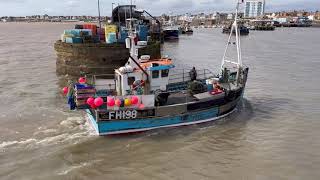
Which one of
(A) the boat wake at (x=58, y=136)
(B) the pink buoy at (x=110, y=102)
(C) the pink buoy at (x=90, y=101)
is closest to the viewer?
(A) the boat wake at (x=58, y=136)

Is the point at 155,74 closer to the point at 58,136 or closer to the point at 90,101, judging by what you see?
the point at 90,101

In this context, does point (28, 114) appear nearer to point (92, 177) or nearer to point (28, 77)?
point (92, 177)

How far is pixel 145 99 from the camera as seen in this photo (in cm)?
1487

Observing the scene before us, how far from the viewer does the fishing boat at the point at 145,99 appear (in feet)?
47.1

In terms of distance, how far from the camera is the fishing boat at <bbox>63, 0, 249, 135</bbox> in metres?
14.4

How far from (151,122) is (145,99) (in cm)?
100

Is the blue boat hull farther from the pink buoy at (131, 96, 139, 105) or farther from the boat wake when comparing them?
the pink buoy at (131, 96, 139, 105)

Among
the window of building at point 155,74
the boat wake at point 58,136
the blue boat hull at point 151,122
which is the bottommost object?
the boat wake at point 58,136

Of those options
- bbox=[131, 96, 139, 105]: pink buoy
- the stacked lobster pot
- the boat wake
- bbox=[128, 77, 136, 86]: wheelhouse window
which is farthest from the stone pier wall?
bbox=[131, 96, 139, 105]: pink buoy

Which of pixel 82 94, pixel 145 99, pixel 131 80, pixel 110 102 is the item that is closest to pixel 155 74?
pixel 131 80

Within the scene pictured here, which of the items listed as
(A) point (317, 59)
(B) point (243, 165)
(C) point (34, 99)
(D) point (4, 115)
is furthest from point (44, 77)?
(A) point (317, 59)

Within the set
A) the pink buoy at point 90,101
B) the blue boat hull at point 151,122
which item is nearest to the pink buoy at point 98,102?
the pink buoy at point 90,101

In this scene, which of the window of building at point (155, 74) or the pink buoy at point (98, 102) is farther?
the window of building at point (155, 74)

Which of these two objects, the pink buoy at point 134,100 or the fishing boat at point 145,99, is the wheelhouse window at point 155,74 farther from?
the pink buoy at point 134,100
